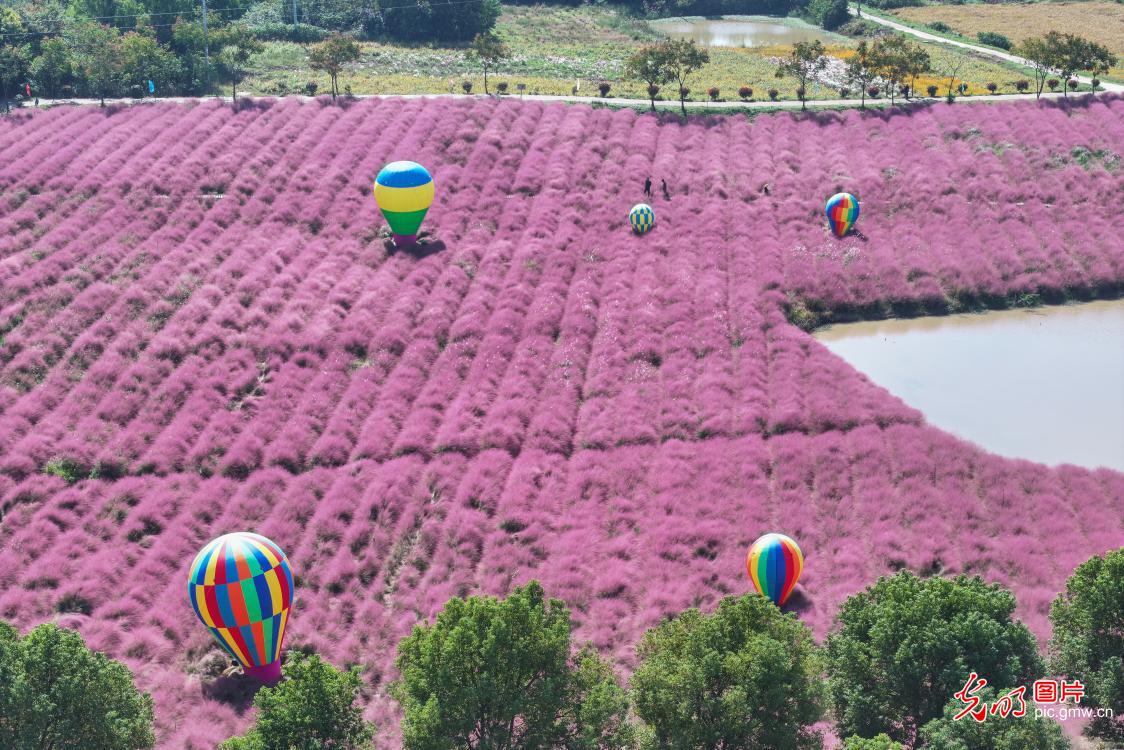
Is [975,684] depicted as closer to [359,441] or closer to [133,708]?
[133,708]

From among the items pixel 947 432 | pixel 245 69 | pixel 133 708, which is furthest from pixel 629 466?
pixel 245 69

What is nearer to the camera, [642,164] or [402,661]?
[402,661]

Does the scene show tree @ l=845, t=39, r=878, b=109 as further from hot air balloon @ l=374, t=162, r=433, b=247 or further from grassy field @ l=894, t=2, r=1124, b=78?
grassy field @ l=894, t=2, r=1124, b=78

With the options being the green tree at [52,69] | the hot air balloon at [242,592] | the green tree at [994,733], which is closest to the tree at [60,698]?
the hot air balloon at [242,592]

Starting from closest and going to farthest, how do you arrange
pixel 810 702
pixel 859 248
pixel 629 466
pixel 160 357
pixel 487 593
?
pixel 810 702, pixel 487 593, pixel 629 466, pixel 160 357, pixel 859 248

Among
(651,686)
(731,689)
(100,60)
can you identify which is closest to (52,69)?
(100,60)

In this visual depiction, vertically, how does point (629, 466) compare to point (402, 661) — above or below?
below

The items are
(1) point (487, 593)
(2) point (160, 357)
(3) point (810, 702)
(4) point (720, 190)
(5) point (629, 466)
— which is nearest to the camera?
(3) point (810, 702)

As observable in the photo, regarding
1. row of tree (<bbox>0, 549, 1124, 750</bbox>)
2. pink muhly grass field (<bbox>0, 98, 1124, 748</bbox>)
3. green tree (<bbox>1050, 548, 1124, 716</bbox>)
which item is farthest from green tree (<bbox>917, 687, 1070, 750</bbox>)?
pink muhly grass field (<bbox>0, 98, 1124, 748</bbox>)
